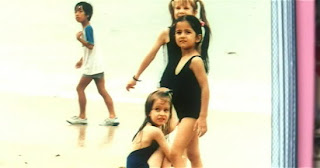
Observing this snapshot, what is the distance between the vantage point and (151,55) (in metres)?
1.11

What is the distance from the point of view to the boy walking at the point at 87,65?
115 centimetres

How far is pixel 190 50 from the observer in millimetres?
1065

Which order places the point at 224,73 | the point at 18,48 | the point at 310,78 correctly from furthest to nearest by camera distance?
the point at 18,48
the point at 224,73
the point at 310,78

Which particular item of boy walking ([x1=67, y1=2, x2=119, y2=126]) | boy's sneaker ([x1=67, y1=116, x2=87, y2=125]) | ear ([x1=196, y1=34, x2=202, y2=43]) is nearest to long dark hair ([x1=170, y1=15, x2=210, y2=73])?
ear ([x1=196, y1=34, x2=202, y2=43])

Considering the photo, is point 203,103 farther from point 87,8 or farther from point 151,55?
point 87,8

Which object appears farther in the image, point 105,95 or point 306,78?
point 105,95

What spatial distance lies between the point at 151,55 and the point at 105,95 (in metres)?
0.15

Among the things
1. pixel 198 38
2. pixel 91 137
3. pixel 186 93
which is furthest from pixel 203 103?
pixel 91 137

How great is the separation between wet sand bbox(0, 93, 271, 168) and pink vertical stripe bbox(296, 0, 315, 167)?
0.26 ft

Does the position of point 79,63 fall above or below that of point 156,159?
above

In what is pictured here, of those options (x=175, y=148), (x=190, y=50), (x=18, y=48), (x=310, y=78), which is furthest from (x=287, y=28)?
(x=18, y=48)

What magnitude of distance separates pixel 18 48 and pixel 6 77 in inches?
3.2

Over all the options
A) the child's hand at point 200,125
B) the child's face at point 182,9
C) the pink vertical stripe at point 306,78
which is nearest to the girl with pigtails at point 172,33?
the child's face at point 182,9

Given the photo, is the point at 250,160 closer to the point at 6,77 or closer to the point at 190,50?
the point at 190,50
